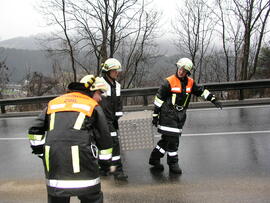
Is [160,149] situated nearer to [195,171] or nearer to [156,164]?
[156,164]

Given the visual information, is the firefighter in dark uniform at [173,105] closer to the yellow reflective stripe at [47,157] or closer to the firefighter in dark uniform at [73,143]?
the firefighter in dark uniform at [73,143]

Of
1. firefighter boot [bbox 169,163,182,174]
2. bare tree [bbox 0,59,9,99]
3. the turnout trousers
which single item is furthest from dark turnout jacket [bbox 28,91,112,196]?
bare tree [bbox 0,59,9,99]

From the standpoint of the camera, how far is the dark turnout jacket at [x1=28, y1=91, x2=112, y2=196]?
2436mm

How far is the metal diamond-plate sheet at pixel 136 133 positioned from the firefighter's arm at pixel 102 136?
6.28 feet

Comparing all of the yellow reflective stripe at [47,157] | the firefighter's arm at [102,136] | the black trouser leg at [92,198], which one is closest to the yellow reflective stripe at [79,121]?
the firefighter's arm at [102,136]

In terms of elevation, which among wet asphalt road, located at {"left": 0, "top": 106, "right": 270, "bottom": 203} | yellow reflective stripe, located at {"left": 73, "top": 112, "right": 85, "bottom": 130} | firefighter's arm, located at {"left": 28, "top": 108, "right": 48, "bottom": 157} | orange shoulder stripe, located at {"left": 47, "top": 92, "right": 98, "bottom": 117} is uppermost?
orange shoulder stripe, located at {"left": 47, "top": 92, "right": 98, "bottom": 117}

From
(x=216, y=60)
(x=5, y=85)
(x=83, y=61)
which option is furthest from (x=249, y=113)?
(x=5, y=85)

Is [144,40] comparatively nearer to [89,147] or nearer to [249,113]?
[249,113]

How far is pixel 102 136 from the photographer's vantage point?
2.67 meters

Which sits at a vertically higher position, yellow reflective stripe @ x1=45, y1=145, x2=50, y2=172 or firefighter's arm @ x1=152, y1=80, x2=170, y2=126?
firefighter's arm @ x1=152, y1=80, x2=170, y2=126

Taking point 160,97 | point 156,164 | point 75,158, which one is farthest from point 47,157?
point 156,164

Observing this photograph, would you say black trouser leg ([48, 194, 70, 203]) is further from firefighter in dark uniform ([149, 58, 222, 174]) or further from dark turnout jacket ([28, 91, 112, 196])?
firefighter in dark uniform ([149, 58, 222, 174])

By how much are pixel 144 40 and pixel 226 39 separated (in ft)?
17.7

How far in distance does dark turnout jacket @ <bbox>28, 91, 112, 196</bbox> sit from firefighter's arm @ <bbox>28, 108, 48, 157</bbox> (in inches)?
3.2
